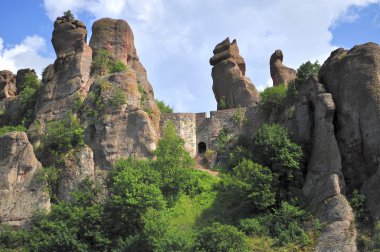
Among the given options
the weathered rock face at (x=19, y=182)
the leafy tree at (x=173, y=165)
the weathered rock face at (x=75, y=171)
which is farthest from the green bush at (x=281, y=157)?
the weathered rock face at (x=19, y=182)

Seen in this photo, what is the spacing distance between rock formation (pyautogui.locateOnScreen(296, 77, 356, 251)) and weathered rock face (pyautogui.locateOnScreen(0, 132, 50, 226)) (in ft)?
48.8

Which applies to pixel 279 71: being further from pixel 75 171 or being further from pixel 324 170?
pixel 75 171

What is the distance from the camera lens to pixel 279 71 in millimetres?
48781

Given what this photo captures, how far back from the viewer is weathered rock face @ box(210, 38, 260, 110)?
4578 centimetres

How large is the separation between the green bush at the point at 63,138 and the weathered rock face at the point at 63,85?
1.53 m

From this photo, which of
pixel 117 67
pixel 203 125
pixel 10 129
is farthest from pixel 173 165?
pixel 10 129

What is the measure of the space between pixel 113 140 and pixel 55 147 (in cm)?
356

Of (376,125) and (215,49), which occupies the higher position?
(215,49)

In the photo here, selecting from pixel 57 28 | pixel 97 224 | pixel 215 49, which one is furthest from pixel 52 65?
pixel 97 224

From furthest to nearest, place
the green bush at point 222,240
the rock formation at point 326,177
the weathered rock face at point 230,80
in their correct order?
the weathered rock face at point 230,80 < the rock formation at point 326,177 < the green bush at point 222,240

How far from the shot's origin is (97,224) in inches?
1344

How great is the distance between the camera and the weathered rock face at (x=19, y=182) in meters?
37.1

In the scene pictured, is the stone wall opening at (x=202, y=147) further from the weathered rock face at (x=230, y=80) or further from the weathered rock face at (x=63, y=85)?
the weathered rock face at (x=63, y=85)

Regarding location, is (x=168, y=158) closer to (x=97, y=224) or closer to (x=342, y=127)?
(x=97, y=224)
